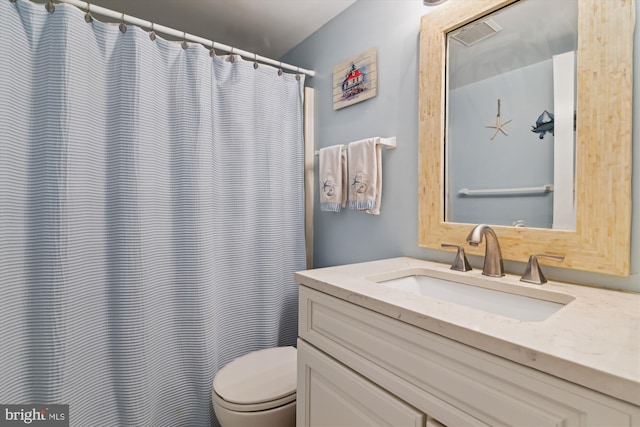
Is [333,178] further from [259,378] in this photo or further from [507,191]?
[259,378]

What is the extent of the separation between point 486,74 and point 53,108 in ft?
5.22

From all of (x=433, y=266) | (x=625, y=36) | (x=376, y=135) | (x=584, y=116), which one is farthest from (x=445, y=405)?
(x=376, y=135)

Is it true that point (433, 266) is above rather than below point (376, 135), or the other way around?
below

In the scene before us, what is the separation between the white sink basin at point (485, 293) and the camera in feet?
2.69

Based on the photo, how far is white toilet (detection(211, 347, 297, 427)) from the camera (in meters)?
1.10

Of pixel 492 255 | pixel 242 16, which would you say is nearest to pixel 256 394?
pixel 492 255

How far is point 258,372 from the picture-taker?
1308 mm

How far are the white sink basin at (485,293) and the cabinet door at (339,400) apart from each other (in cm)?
30

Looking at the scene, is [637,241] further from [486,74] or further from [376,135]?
[376,135]

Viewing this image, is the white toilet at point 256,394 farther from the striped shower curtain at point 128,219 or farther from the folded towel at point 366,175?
the folded towel at point 366,175

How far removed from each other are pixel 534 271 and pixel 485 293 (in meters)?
0.15

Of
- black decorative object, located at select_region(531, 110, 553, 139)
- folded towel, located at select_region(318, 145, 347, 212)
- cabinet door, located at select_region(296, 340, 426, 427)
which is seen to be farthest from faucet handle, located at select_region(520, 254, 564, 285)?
folded towel, located at select_region(318, 145, 347, 212)

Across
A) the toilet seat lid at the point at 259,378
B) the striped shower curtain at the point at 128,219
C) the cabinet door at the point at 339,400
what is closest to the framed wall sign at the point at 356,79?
the striped shower curtain at the point at 128,219

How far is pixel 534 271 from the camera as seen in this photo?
0.88 meters
